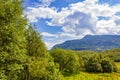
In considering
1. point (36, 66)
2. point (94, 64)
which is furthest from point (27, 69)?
point (94, 64)

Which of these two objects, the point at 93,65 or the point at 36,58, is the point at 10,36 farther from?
the point at 93,65

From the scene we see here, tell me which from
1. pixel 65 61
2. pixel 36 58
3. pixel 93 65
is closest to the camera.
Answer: pixel 36 58

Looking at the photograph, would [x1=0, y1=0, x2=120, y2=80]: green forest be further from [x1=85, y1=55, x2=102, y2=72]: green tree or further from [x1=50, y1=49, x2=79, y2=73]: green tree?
[x1=85, y1=55, x2=102, y2=72]: green tree

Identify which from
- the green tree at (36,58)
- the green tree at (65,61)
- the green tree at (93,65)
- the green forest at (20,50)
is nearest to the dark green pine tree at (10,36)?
the green forest at (20,50)

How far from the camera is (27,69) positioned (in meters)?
49.8

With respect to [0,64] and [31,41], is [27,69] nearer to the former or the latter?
[31,41]

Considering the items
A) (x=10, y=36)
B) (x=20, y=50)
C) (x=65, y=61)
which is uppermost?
(x=65, y=61)

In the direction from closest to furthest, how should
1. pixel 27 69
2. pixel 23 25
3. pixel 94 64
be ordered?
pixel 23 25 → pixel 27 69 → pixel 94 64

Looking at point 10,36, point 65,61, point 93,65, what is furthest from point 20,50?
point 93,65

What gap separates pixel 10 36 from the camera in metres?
31.9

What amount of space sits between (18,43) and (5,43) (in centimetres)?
189

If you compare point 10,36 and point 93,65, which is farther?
point 93,65

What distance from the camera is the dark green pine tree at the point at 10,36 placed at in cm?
3116

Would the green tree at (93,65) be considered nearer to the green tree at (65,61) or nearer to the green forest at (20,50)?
the green tree at (65,61)
